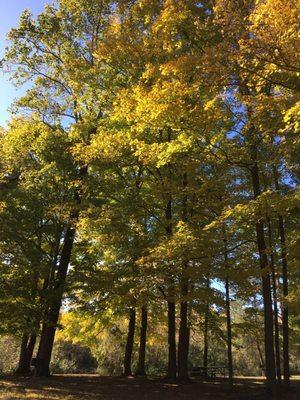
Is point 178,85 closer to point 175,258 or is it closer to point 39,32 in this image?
point 175,258

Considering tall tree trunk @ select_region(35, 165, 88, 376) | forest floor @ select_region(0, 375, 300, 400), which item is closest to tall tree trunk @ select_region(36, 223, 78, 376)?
tall tree trunk @ select_region(35, 165, 88, 376)

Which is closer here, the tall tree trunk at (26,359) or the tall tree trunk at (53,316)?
the tall tree trunk at (53,316)

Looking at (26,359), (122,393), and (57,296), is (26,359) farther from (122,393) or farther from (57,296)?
(122,393)

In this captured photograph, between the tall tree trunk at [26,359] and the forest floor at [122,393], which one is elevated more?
the tall tree trunk at [26,359]

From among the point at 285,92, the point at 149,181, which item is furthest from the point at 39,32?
the point at 285,92

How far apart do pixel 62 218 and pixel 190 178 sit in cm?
497

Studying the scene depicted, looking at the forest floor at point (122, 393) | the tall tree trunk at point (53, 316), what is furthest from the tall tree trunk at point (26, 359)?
the forest floor at point (122, 393)

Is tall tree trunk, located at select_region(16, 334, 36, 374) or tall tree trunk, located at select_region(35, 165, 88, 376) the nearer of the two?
tall tree trunk, located at select_region(35, 165, 88, 376)

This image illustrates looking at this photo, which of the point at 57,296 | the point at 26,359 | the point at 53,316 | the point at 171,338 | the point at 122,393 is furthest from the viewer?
the point at 26,359

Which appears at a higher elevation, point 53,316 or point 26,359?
point 53,316

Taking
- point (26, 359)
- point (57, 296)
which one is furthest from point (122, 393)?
point (26, 359)

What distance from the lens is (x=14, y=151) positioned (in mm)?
17953

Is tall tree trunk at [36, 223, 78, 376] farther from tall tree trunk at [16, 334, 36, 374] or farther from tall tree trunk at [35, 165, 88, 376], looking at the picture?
tall tree trunk at [16, 334, 36, 374]

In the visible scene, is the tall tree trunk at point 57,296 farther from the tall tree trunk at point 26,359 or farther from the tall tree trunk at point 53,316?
the tall tree trunk at point 26,359
